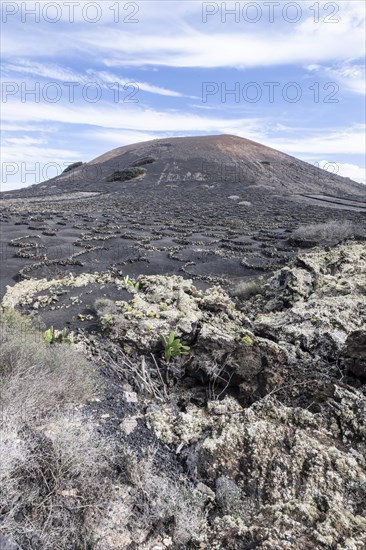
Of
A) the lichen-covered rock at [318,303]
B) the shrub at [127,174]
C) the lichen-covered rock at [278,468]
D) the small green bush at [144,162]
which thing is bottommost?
the lichen-covered rock at [278,468]

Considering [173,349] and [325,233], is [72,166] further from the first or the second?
[173,349]

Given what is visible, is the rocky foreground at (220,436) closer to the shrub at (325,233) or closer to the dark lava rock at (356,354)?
the dark lava rock at (356,354)

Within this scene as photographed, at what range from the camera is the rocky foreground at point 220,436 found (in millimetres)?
3043

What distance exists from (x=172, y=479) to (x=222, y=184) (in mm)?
48460

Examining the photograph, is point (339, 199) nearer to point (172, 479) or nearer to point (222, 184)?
point (222, 184)

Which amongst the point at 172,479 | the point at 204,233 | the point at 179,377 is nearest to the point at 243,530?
the point at 172,479

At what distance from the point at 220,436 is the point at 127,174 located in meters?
52.6

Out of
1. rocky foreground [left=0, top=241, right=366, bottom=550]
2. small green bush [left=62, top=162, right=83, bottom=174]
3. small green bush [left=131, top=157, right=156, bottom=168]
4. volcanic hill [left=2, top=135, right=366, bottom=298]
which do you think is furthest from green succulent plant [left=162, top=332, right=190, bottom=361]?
small green bush [left=62, top=162, right=83, bottom=174]

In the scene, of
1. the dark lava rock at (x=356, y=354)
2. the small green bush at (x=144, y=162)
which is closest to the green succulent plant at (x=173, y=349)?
the dark lava rock at (x=356, y=354)

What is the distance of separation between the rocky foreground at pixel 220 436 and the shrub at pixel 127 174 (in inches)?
1901

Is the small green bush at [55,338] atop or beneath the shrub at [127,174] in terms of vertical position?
beneath

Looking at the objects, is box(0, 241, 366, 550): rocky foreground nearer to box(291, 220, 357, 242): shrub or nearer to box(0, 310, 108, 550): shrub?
box(0, 310, 108, 550): shrub

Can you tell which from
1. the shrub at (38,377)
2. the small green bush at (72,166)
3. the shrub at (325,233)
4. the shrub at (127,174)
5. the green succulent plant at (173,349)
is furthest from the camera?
the small green bush at (72,166)

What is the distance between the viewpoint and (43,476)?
3.11m
